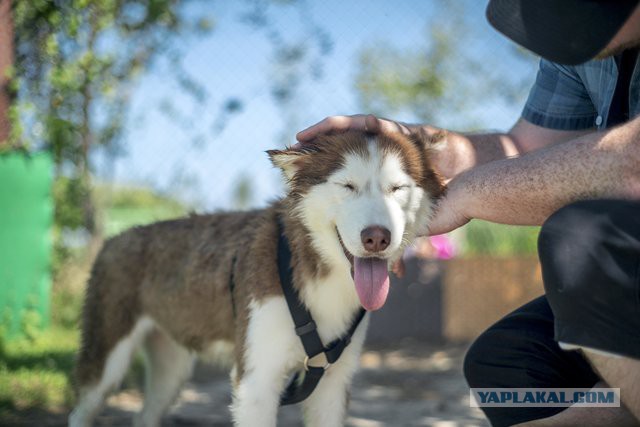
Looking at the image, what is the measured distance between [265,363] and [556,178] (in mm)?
1455

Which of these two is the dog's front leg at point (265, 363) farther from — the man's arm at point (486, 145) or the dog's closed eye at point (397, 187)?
the man's arm at point (486, 145)

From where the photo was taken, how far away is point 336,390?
3250 mm

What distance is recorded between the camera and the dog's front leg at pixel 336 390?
127 inches

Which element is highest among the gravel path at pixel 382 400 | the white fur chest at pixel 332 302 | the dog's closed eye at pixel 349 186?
the dog's closed eye at pixel 349 186

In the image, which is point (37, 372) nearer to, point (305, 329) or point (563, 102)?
point (305, 329)

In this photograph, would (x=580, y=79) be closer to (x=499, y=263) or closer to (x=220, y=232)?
(x=220, y=232)

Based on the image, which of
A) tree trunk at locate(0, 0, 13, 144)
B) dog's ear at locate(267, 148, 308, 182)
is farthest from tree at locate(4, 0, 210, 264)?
dog's ear at locate(267, 148, 308, 182)

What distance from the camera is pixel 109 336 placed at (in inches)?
157

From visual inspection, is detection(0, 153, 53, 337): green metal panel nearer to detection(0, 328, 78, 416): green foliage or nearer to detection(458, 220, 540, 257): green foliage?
detection(0, 328, 78, 416): green foliage

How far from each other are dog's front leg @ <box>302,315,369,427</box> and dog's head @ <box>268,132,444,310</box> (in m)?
0.51

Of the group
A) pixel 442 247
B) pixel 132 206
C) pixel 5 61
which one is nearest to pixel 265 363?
pixel 5 61

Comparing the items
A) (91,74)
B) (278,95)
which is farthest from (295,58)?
(91,74)

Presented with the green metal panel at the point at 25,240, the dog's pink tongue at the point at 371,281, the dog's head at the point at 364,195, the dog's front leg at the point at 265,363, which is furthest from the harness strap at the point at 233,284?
the green metal panel at the point at 25,240

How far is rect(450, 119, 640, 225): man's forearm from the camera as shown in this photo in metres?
2.01
